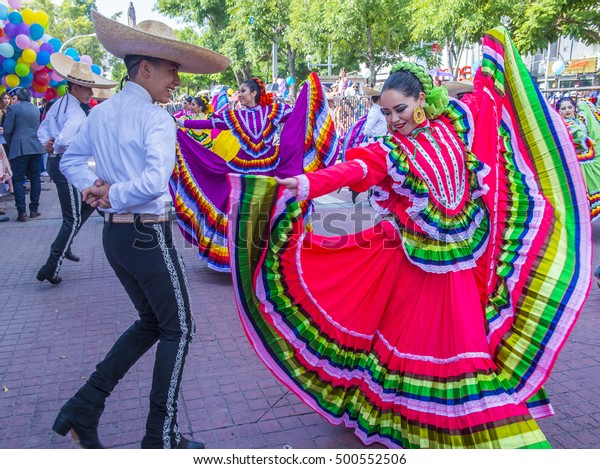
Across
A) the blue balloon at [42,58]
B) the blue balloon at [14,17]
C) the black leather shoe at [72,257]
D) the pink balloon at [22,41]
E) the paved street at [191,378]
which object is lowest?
the paved street at [191,378]

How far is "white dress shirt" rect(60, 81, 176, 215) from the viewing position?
2447 mm

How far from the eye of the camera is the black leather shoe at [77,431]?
2713mm

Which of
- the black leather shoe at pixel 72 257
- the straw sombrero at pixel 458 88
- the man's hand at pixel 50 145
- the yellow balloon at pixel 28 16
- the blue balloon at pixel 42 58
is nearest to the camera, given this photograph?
the man's hand at pixel 50 145

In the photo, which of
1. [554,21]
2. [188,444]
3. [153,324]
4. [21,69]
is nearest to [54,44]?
[21,69]

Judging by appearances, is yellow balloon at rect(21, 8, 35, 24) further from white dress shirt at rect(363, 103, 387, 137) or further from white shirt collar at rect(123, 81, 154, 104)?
white shirt collar at rect(123, 81, 154, 104)

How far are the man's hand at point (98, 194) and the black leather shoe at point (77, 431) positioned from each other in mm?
1026

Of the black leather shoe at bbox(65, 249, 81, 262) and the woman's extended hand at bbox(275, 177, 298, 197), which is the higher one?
the woman's extended hand at bbox(275, 177, 298, 197)

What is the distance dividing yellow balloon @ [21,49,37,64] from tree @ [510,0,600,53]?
1240 centimetres

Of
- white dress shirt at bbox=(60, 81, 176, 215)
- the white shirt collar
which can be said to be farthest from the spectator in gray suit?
the white shirt collar

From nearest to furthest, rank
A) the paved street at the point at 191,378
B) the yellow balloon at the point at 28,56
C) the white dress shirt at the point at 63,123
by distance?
the paved street at the point at 191,378 < the white dress shirt at the point at 63,123 < the yellow balloon at the point at 28,56

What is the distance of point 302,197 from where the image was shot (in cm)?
239

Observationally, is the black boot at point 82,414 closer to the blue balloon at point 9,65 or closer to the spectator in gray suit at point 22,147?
the spectator in gray suit at point 22,147

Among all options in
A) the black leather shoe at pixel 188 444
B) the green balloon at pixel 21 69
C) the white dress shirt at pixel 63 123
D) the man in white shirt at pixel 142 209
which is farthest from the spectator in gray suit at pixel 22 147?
the black leather shoe at pixel 188 444

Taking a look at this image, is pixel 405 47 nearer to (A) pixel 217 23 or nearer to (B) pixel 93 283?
(A) pixel 217 23
